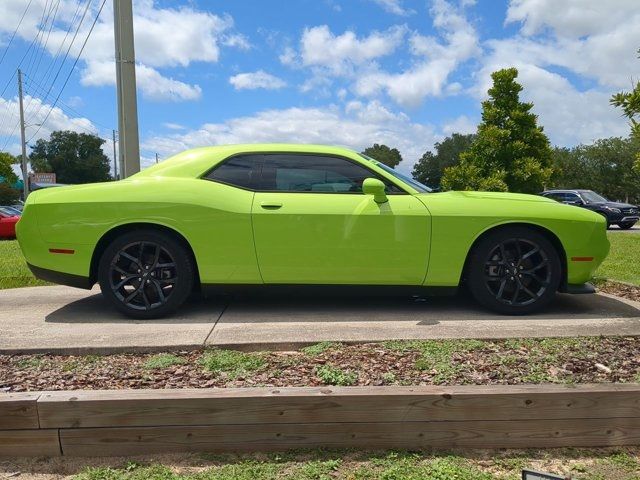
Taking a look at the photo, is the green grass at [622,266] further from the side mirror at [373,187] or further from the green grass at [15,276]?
the green grass at [15,276]

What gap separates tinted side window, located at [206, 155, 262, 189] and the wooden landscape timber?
7.26 ft

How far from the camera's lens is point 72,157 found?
96.1 metres

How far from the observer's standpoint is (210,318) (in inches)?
167

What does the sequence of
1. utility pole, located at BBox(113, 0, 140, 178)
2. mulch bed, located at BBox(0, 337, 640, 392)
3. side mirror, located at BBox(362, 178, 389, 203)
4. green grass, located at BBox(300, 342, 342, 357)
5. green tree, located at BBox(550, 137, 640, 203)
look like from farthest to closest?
green tree, located at BBox(550, 137, 640, 203) < utility pole, located at BBox(113, 0, 140, 178) < side mirror, located at BBox(362, 178, 389, 203) < green grass, located at BBox(300, 342, 342, 357) < mulch bed, located at BBox(0, 337, 640, 392)

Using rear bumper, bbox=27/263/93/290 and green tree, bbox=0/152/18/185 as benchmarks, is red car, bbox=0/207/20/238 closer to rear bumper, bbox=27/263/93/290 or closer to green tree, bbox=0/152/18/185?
rear bumper, bbox=27/263/93/290

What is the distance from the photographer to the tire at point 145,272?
4.18 meters

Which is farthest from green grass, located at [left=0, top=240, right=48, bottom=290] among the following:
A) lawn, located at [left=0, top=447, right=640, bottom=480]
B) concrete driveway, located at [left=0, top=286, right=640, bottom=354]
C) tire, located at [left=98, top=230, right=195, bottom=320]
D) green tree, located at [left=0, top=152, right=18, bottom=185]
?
green tree, located at [left=0, top=152, right=18, bottom=185]

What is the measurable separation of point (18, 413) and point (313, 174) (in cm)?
272

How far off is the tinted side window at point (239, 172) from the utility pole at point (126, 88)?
335cm

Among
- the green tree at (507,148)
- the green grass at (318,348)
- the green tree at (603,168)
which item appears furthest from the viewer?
the green tree at (603,168)

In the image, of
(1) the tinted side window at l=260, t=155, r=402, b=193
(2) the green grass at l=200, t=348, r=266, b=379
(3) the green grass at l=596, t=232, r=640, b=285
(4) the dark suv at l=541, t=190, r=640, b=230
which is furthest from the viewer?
(4) the dark suv at l=541, t=190, r=640, b=230

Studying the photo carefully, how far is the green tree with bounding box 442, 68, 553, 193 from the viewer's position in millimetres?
8609

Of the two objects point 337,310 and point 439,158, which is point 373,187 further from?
point 439,158

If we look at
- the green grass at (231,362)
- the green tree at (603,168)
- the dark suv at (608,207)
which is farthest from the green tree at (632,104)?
the green tree at (603,168)
